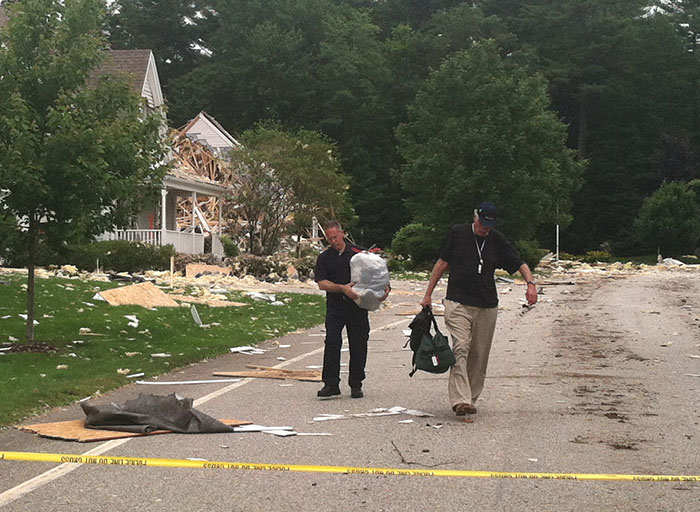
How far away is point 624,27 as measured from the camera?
7944cm

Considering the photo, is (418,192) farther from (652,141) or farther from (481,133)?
(652,141)

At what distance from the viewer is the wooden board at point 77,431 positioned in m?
8.36

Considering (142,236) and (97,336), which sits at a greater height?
(142,236)

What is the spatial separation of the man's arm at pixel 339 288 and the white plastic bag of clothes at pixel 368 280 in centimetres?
5

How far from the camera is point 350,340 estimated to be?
36.1ft

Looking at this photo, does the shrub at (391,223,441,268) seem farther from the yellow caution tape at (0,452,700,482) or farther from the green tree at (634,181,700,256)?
the yellow caution tape at (0,452,700,482)

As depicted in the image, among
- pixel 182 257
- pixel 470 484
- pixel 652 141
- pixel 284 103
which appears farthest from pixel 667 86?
pixel 470 484

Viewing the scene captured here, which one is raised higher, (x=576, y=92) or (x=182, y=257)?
(x=576, y=92)

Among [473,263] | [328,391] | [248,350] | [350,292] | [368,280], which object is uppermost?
[473,263]

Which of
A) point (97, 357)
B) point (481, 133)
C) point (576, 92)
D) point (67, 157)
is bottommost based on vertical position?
point (97, 357)

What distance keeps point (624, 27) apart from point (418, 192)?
3845 cm

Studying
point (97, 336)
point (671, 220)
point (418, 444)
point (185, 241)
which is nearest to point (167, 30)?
point (671, 220)

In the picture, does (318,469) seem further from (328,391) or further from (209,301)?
(209,301)

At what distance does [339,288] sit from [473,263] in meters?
1.54
